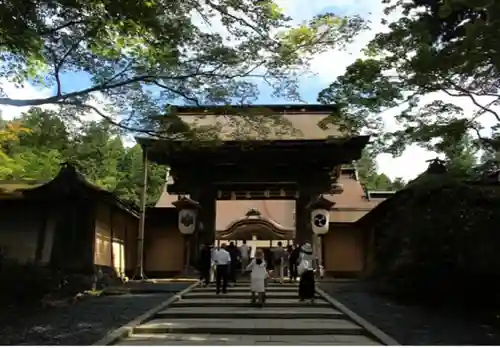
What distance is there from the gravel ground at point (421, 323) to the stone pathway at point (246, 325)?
0.51 m

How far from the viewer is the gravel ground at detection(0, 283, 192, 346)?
902 cm

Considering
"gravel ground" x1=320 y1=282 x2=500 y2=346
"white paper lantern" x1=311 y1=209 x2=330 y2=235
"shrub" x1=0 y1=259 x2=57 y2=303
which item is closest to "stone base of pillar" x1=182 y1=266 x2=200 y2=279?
"white paper lantern" x1=311 y1=209 x2=330 y2=235

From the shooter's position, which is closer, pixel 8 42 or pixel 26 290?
pixel 8 42

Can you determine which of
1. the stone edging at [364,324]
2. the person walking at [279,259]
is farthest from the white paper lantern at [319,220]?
the stone edging at [364,324]

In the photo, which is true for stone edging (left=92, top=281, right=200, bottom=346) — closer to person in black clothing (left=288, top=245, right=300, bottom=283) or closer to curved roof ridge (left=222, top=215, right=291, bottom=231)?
person in black clothing (left=288, top=245, right=300, bottom=283)

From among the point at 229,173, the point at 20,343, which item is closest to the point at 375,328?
the point at 20,343

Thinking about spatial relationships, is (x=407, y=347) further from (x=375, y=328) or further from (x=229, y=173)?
(x=229, y=173)

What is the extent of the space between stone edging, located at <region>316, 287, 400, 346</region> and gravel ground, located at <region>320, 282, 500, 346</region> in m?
0.14

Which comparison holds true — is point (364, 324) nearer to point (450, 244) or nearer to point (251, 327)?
point (251, 327)

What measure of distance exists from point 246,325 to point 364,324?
2.15m

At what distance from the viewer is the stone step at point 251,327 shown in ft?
32.9

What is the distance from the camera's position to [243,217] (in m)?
29.6

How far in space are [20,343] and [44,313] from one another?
10.6 ft

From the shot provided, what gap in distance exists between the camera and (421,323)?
10609mm
